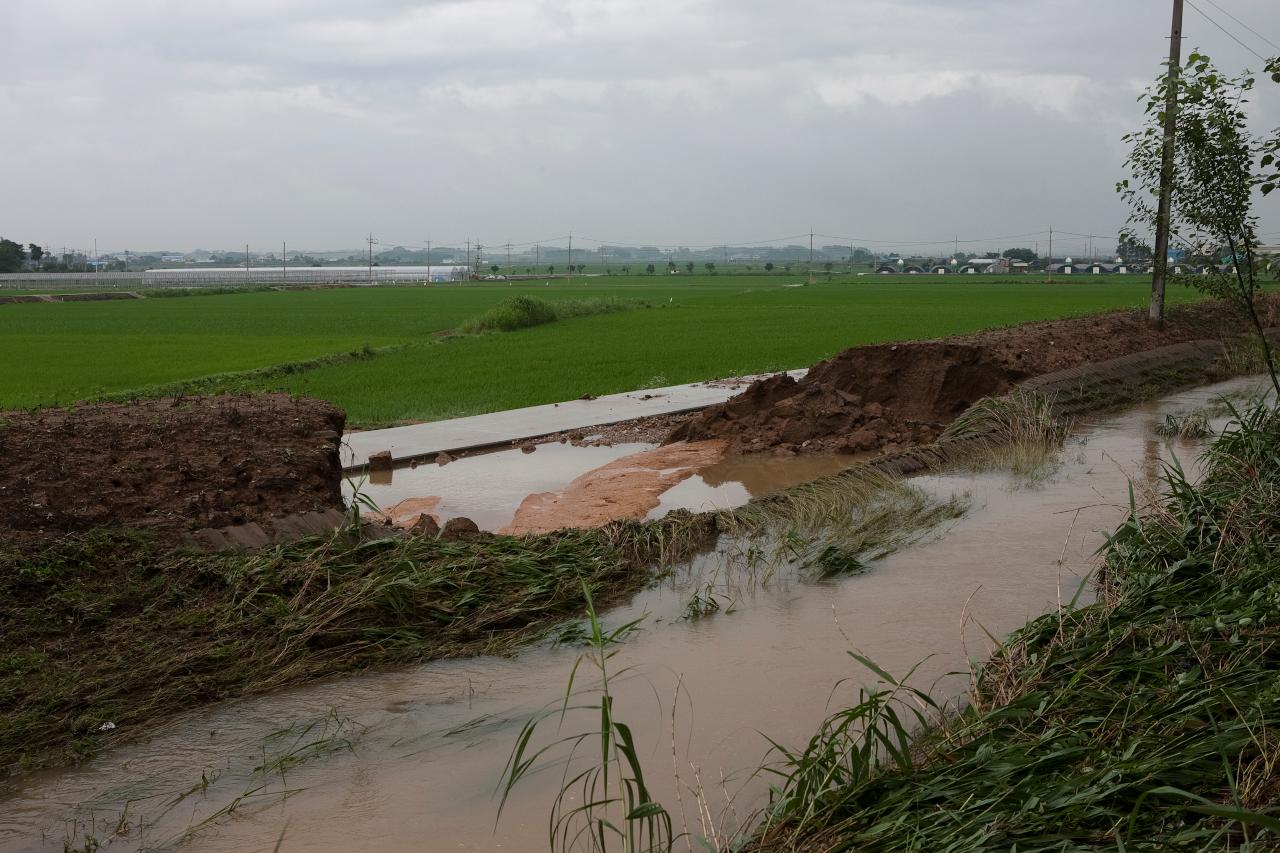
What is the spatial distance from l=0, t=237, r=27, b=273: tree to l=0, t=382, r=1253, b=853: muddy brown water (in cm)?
8969

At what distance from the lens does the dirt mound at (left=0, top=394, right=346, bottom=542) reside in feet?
19.4

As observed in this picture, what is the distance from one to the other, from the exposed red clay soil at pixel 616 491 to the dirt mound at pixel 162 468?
57.3 inches

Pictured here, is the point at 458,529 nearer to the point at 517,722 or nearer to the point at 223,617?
the point at 223,617

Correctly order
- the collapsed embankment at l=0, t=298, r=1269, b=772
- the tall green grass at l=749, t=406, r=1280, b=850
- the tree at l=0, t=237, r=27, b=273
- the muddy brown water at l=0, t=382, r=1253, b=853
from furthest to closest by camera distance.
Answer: the tree at l=0, t=237, r=27, b=273
the collapsed embankment at l=0, t=298, r=1269, b=772
the muddy brown water at l=0, t=382, r=1253, b=853
the tall green grass at l=749, t=406, r=1280, b=850

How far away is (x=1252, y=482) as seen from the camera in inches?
227

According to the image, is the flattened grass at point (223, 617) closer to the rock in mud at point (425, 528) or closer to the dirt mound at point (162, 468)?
the rock in mud at point (425, 528)

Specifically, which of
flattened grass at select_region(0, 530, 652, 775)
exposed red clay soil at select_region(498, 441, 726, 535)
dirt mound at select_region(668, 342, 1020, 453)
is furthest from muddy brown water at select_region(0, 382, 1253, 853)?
dirt mound at select_region(668, 342, 1020, 453)

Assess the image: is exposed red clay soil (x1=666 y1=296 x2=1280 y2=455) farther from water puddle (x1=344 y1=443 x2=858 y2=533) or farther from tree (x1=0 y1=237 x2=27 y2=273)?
tree (x1=0 y1=237 x2=27 y2=273)

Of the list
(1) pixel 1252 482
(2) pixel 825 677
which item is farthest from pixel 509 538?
(1) pixel 1252 482

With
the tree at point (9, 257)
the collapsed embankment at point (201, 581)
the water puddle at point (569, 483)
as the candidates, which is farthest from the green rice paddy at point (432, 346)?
the tree at point (9, 257)

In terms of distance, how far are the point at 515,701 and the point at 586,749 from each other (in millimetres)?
550

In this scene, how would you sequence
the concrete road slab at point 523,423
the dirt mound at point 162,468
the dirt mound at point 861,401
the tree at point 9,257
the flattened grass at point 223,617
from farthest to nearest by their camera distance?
the tree at point 9,257, the dirt mound at point 861,401, the concrete road slab at point 523,423, the dirt mound at point 162,468, the flattened grass at point 223,617

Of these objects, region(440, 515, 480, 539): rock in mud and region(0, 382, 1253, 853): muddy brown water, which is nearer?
region(0, 382, 1253, 853): muddy brown water

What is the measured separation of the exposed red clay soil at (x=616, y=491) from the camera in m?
7.84
